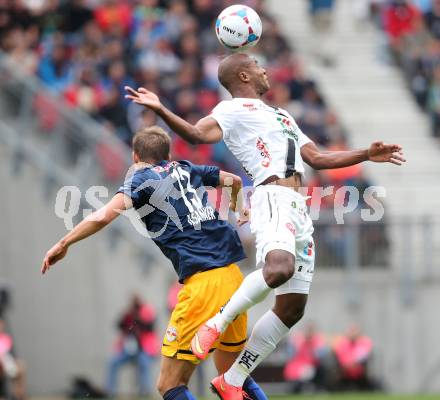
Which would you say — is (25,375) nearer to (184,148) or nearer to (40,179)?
(40,179)

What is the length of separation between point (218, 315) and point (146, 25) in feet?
38.6

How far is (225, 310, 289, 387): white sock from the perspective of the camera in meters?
8.91

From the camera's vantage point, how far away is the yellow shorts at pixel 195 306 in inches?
347

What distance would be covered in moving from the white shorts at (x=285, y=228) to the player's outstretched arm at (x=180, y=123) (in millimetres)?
574

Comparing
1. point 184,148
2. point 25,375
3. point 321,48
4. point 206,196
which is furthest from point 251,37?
point 321,48

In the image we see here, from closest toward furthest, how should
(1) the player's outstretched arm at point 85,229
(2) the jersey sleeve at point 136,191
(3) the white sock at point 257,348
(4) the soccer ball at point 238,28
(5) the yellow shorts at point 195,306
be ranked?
(1) the player's outstretched arm at point 85,229 < (2) the jersey sleeve at point 136,191 < (5) the yellow shorts at point 195,306 < (3) the white sock at point 257,348 < (4) the soccer ball at point 238,28

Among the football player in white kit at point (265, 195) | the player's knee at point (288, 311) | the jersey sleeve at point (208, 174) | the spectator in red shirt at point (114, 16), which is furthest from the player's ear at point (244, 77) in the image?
the spectator in red shirt at point (114, 16)

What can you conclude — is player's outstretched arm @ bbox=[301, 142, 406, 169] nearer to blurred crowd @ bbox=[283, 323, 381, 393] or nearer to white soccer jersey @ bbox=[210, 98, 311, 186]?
white soccer jersey @ bbox=[210, 98, 311, 186]

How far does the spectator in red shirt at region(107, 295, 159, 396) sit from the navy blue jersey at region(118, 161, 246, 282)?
8.31 m

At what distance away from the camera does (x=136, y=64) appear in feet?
62.3

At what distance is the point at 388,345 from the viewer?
58.0ft

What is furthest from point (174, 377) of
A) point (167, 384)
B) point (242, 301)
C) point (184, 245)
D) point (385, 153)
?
point (385, 153)

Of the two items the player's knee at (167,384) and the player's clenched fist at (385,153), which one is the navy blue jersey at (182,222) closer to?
the player's knee at (167,384)

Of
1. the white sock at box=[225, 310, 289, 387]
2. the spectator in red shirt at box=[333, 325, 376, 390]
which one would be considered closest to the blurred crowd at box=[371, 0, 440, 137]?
the spectator in red shirt at box=[333, 325, 376, 390]
